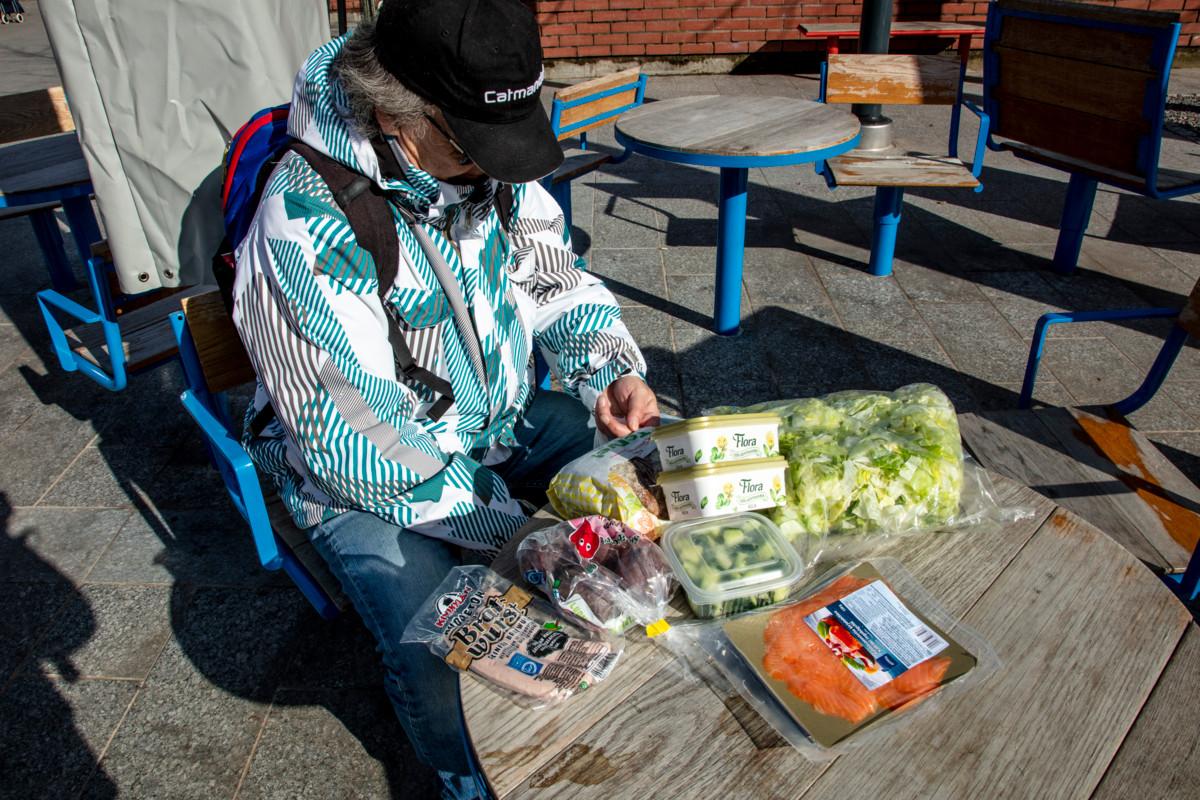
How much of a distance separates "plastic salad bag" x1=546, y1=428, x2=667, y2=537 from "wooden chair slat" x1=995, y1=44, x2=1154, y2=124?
3374 millimetres

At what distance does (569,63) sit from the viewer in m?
9.07

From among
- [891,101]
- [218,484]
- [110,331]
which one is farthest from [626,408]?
[891,101]

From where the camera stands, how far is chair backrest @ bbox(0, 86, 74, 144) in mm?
4055

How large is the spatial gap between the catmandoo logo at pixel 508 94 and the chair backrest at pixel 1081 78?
3.11 meters

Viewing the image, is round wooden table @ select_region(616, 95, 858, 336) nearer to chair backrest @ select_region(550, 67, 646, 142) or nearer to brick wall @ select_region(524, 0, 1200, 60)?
chair backrest @ select_region(550, 67, 646, 142)

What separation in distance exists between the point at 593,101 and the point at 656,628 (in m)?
3.78

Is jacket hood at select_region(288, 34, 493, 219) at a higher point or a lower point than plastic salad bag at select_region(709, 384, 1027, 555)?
higher

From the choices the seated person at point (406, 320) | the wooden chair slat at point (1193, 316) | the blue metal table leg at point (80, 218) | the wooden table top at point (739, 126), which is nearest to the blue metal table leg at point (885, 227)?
the wooden table top at point (739, 126)

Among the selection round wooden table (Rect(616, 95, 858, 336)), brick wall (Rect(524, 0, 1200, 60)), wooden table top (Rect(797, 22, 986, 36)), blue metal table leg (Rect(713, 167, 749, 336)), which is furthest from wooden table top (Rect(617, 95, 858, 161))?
brick wall (Rect(524, 0, 1200, 60))

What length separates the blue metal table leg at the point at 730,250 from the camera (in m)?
3.74

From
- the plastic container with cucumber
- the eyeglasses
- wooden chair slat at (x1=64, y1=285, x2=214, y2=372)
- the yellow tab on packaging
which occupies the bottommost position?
wooden chair slat at (x1=64, y1=285, x2=214, y2=372)

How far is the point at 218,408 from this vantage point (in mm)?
2055

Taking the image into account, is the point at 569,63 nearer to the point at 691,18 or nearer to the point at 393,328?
the point at 691,18

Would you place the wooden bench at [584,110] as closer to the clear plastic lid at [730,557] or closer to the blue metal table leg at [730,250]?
the blue metal table leg at [730,250]
